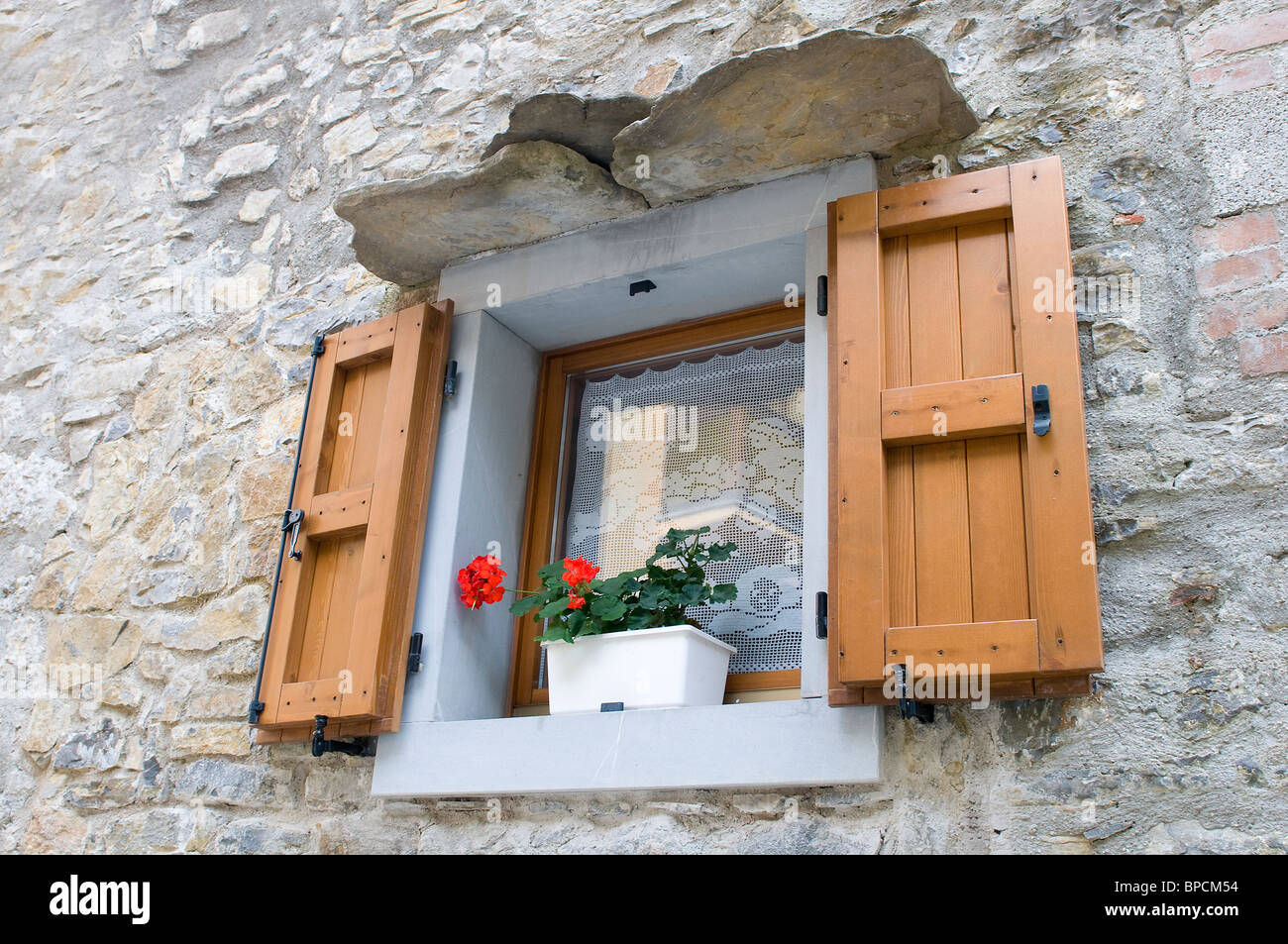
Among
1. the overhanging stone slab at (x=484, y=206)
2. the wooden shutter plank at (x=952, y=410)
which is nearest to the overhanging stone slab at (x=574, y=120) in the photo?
the overhanging stone slab at (x=484, y=206)

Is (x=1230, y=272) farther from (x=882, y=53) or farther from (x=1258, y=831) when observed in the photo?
(x=1258, y=831)

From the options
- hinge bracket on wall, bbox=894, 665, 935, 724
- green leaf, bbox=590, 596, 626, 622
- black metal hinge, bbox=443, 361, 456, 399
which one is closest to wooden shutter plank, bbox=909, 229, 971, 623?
hinge bracket on wall, bbox=894, 665, 935, 724

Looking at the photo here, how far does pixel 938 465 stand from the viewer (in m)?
2.30

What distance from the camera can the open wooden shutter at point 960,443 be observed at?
208cm

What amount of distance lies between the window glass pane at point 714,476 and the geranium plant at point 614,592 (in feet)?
0.40

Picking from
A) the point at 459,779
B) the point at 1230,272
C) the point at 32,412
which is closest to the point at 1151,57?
the point at 1230,272

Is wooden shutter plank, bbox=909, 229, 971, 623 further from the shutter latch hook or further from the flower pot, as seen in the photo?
the shutter latch hook

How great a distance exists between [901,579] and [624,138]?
46.0 inches

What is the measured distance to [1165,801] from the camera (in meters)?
1.98

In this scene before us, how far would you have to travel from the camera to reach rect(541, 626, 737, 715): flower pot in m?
2.53

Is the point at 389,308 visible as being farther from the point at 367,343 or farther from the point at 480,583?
the point at 480,583

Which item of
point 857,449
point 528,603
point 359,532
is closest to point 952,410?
point 857,449

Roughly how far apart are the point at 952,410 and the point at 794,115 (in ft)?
2.60

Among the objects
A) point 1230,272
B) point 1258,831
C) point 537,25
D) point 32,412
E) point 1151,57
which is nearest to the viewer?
point 1258,831
